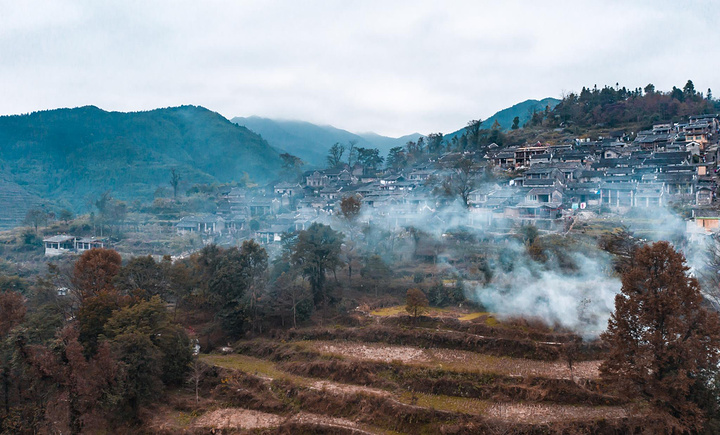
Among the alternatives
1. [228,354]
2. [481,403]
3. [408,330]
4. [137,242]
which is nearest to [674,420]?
[481,403]

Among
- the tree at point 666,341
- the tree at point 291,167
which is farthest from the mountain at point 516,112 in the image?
the tree at point 666,341

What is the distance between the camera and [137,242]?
37.7 m

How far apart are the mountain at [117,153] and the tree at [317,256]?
53.9m

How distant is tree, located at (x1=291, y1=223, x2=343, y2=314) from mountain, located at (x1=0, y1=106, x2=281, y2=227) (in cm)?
5385

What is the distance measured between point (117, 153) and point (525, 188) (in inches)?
3440

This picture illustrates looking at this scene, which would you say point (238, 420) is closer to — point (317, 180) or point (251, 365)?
point (251, 365)

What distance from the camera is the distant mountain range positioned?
369 ft

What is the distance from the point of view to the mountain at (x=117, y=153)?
3140 inches

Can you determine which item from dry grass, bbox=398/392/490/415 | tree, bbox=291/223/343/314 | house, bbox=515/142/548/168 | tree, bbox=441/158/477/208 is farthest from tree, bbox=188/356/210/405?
house, bbox=515/142/548/168

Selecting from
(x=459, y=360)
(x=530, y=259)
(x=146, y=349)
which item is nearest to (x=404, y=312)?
(x=459, y=360)

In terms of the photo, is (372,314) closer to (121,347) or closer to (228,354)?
(228,354)

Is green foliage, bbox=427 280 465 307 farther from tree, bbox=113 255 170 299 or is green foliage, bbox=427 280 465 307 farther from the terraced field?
tree, bbox=113 255 170 299

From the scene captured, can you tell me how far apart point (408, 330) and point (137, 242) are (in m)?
28.6

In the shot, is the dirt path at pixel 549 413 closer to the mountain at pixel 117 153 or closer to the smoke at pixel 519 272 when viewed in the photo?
the smoke at pixel 519 272
